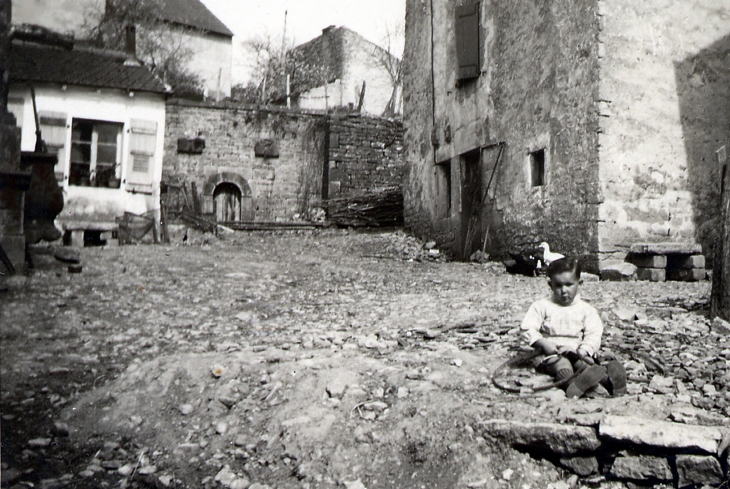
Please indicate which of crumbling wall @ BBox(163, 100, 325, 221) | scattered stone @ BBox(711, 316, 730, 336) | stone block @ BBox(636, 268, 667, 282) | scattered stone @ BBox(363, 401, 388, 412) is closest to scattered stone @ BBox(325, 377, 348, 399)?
scattered stone @ BBox(363, 401, 388, 412)

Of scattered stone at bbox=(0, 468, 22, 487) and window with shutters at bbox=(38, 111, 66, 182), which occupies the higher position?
window with shutters at bbox=(38, 111, 66, 182)

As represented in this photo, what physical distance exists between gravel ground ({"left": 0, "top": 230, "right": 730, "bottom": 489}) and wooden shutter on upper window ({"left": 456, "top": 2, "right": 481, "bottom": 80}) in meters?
5.41

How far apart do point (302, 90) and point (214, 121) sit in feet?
30.5

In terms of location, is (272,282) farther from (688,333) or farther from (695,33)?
(695,33)

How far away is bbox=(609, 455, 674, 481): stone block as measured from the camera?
3.10 m

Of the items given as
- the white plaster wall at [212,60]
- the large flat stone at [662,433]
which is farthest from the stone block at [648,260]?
the white plaster wall at [212,60]

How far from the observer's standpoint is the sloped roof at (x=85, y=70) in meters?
12.7

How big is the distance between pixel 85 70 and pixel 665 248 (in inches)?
461

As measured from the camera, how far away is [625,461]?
10.4 ft

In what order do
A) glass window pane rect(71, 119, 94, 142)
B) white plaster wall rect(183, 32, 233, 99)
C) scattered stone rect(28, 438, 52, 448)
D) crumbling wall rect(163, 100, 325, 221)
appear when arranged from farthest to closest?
white plaster wall rect(183, 32, 233, 99) → crumbling wall rect(163, 100, 325, 221) → glass window pane rect(71, 119, 94, 142) → scattered stone rect(28, 438, 52, 448)

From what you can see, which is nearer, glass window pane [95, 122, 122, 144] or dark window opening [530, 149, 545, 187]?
dark window opening [530, 149, 545, 187]

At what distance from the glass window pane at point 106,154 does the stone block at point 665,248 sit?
34.6 feet

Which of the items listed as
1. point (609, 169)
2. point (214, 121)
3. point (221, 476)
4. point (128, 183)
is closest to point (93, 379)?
point (221, 476)

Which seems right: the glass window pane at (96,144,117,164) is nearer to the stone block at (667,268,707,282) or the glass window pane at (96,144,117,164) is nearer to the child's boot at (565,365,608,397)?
the stone block at (667,268,707,282)
